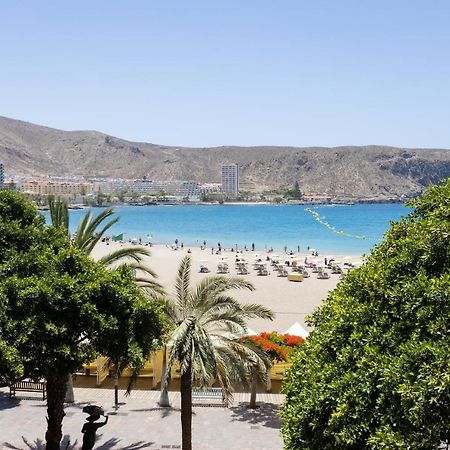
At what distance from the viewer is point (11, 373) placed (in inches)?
298

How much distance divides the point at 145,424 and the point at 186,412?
259 centimetres

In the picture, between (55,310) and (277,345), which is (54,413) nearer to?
(55,310)

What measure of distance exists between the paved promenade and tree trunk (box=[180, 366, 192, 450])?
105cm

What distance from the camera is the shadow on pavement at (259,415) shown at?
12425mm

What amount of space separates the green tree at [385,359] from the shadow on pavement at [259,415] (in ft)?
22.8

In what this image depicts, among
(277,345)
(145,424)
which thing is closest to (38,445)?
(145,424)

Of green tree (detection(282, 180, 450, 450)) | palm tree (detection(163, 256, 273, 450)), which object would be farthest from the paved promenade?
green tree (detection(282, 180, 450, 450))

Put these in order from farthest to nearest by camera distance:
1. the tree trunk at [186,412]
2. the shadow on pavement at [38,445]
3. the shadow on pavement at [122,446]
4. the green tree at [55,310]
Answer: the shadow on pavement at [122,446]
the shadow on pavement at [38,445]
the tree trunk at [186,412]
the green tree at [55,310]

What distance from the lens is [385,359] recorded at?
15.1 feet

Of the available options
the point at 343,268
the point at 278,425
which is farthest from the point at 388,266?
the point at 343,268

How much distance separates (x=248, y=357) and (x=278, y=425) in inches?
86.9

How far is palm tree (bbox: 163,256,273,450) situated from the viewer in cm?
968

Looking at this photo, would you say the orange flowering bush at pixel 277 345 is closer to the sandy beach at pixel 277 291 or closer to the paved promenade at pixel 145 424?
the paved promenade at pixel 145 424

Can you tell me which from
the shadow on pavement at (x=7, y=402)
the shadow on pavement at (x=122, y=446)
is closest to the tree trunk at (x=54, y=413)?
the shadow on pavement at (x=122, y=446)
